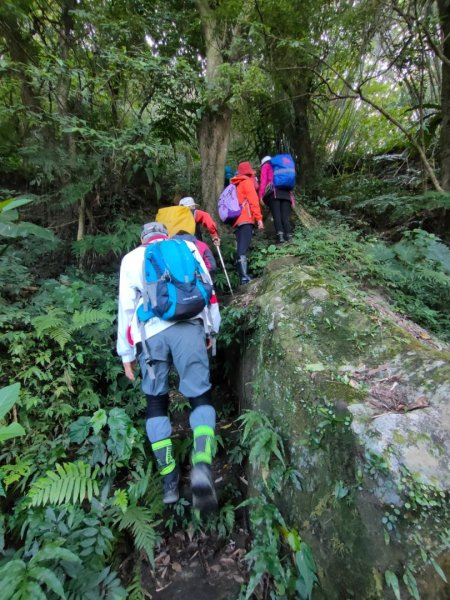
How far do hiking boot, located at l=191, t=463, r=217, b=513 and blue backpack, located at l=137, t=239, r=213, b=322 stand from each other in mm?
1282

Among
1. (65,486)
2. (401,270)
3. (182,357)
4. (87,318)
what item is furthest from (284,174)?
(65,486)

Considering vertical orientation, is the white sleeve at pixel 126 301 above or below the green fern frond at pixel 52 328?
above

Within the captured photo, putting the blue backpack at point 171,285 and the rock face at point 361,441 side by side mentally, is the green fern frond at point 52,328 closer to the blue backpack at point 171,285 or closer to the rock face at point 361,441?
the blue backpack at point 171,285

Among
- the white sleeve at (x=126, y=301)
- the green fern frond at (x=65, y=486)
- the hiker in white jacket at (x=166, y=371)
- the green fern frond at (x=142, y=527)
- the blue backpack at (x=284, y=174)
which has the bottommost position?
the green fern frond at (x=142, y=527)

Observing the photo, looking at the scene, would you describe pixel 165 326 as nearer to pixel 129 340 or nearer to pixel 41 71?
pixel 129 340

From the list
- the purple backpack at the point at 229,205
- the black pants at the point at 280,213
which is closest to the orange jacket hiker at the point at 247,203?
the purple backpack at the point at 229,205

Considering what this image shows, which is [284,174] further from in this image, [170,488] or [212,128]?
[170,488]

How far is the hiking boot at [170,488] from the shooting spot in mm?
3061

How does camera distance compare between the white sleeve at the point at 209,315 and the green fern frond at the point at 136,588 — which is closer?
the green fern frond at the point at 136,588

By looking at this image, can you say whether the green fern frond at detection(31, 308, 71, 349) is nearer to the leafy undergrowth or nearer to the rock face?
the rock face

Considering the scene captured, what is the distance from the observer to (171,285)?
9.82ft

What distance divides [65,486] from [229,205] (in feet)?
15.9

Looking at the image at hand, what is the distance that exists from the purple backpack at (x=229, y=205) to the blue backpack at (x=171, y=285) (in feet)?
9.99

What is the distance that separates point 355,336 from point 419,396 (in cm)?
80
